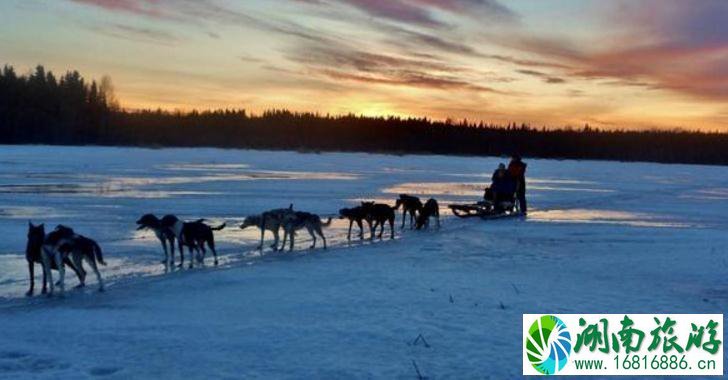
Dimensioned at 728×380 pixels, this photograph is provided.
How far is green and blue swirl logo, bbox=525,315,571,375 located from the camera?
536cm

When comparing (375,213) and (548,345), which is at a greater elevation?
(375,213)

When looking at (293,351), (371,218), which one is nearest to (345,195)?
(371,218)

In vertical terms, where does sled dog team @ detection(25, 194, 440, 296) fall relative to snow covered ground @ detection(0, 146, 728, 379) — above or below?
above

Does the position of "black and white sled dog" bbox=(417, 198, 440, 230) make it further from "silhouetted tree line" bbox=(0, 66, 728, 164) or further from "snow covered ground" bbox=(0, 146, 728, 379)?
"silhouetted tree line" bbox=(0, 66, 728, 164)

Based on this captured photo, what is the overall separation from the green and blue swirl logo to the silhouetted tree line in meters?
87.2

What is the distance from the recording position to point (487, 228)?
1522 centimetres

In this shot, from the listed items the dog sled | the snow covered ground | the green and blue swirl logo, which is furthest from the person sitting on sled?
the green and blue swirl logo

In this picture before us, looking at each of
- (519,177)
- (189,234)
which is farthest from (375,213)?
(519,177)

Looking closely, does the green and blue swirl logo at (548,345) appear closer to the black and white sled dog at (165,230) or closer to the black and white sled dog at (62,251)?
the black and white sled dog at (62,251)

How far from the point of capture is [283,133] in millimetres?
132125

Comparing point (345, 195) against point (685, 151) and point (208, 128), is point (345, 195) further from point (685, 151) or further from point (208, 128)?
point (685, 151)

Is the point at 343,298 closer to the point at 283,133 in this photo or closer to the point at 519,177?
the point at 519,177

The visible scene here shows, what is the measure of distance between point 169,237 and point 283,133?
4846 inches

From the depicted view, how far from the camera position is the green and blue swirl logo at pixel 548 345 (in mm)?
5363
